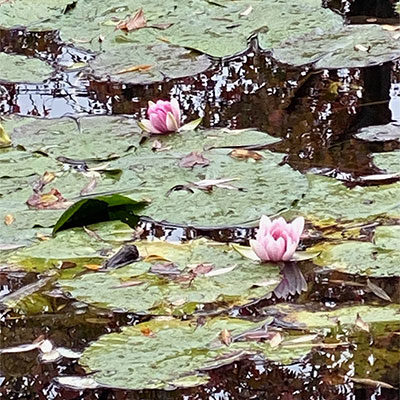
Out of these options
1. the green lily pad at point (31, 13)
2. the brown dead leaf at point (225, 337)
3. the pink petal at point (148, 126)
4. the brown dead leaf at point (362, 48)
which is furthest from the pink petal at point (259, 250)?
the green lily pad at point (31, 13)

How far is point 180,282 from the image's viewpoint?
1.93 meters

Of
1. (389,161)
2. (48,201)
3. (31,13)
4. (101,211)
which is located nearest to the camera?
(101,211)

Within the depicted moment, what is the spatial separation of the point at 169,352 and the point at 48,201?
0.74m

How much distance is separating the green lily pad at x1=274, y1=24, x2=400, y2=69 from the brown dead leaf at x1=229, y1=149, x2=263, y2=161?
0.68 metres

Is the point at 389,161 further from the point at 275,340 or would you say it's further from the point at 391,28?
the point at 391,28

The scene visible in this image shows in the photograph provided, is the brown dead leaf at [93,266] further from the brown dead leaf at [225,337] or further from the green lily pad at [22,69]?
the green lily pad at [22,69]

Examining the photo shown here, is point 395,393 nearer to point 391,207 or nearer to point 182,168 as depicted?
point 391,207

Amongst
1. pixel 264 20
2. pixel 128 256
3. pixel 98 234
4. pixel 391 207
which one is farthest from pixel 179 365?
pixel 264 20

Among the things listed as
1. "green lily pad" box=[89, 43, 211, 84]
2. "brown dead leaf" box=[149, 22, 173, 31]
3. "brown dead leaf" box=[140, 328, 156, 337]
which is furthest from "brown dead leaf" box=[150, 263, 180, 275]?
"brown dead leaf" box=[149, 22, 173, 31]

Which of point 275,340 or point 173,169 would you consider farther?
point 173,169

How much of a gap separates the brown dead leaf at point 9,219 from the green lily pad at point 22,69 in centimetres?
105

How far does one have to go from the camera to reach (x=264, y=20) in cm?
349

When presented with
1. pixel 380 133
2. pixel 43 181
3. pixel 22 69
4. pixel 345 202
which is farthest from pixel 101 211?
pixel 22 69

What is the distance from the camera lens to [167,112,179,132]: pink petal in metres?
2.69
